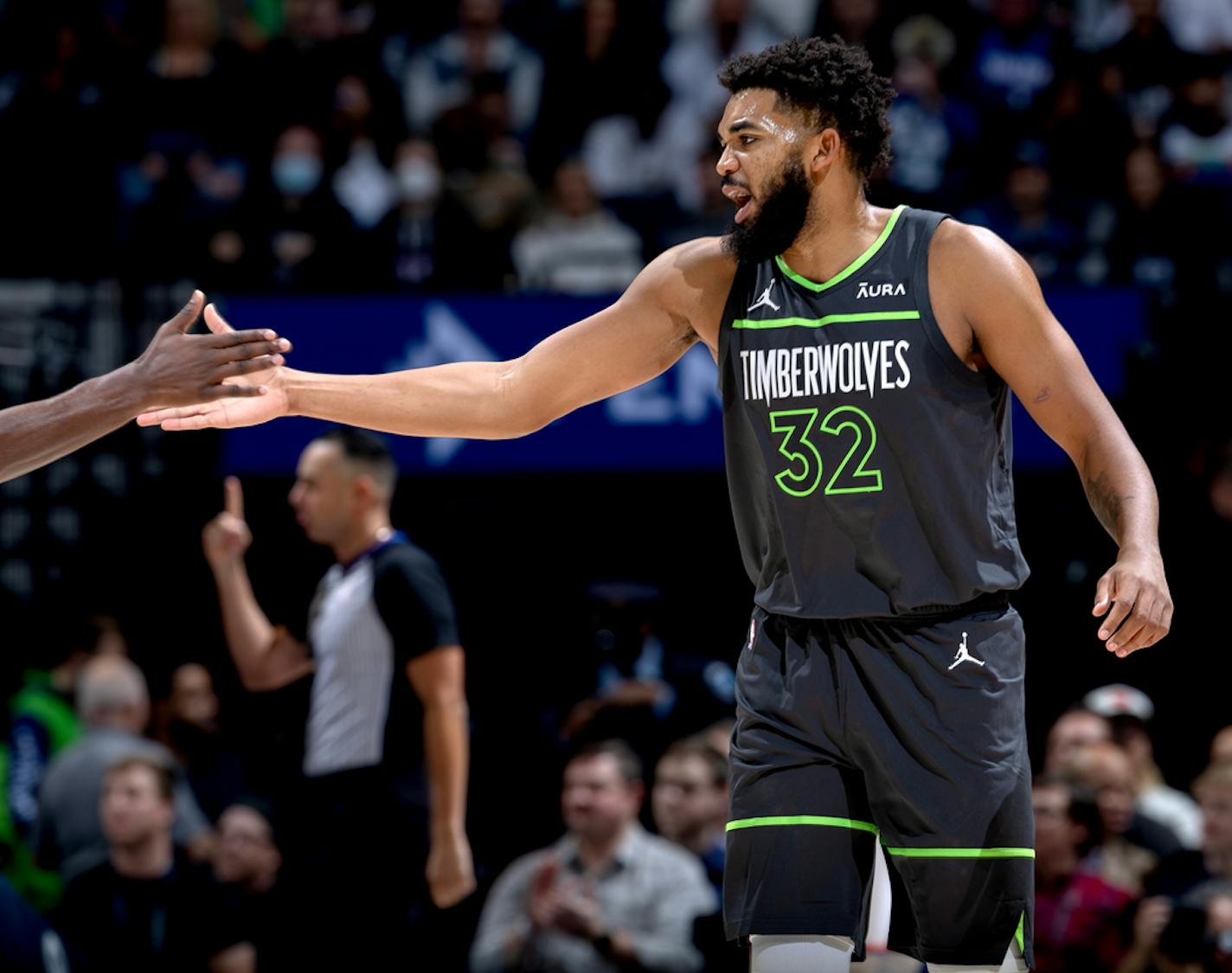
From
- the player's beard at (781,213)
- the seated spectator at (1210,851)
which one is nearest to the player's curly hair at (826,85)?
the player's beard at (781,213)

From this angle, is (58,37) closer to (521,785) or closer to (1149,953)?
(521,785)

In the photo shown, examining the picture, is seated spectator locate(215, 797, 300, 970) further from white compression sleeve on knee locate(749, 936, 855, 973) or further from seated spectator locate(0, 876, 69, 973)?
white compression sleeve on knee locate(749, 936, 855, 973)

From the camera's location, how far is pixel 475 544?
9.90 m

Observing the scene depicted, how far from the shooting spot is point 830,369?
12.3 feet

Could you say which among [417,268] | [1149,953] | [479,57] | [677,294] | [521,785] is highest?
[479,57]

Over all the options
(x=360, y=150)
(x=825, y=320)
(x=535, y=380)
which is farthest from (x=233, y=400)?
(x=360, y=150)

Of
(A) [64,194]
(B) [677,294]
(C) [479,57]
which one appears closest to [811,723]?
(B) [677,294]

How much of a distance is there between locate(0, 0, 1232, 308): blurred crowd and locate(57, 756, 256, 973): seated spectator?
117 inches

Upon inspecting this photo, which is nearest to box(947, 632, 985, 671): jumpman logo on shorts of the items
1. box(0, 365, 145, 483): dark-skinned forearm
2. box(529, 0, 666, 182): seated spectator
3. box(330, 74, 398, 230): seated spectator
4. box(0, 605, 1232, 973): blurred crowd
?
box(0, 365, 145, 483): dark-skinned forearm

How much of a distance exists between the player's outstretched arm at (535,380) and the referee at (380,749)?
228 centimetres

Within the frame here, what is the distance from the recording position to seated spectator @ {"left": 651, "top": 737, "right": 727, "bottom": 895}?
7.62m

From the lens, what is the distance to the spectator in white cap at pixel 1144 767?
784 centimetres

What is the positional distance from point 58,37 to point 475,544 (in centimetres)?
432

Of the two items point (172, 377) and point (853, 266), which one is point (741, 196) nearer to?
point (853, 266)
